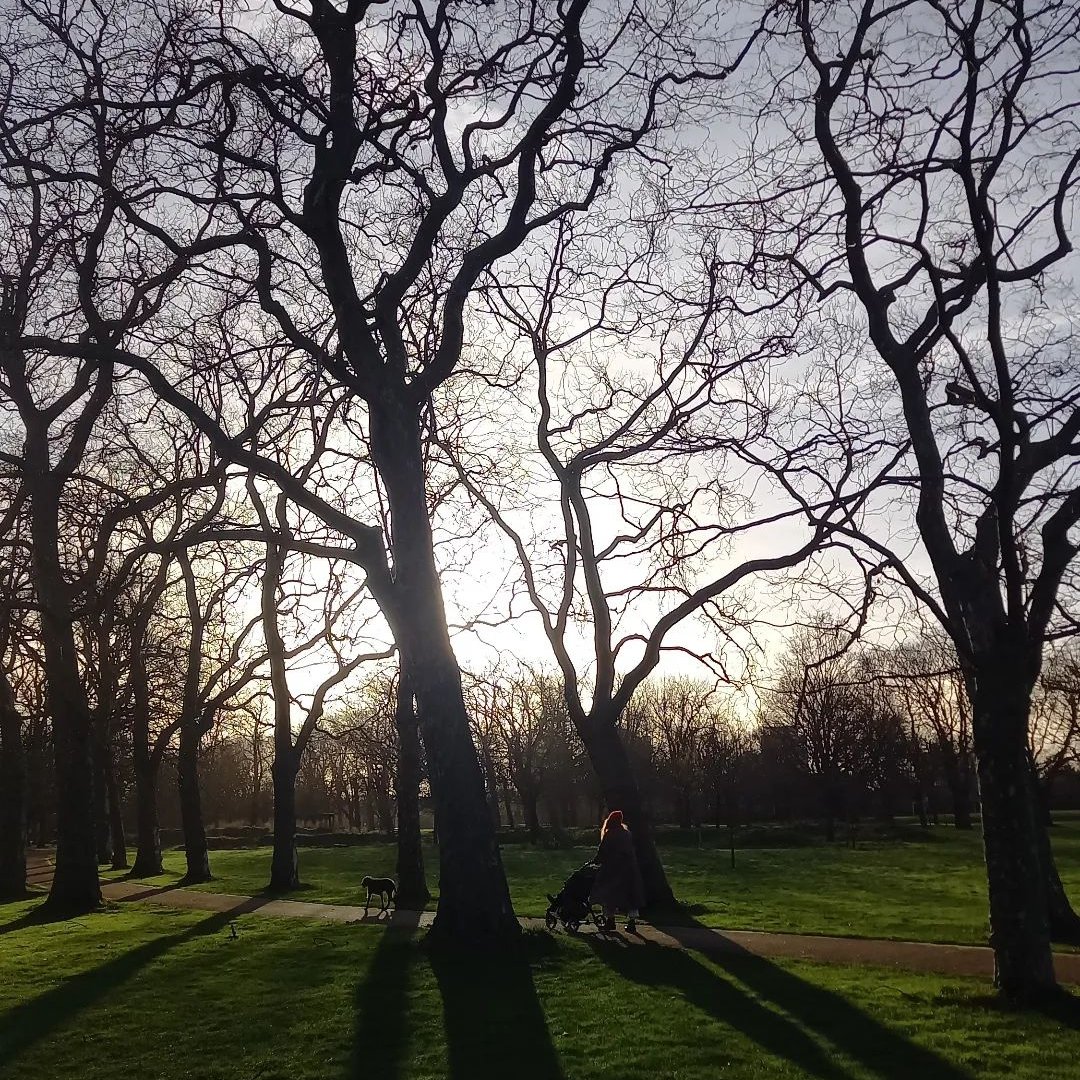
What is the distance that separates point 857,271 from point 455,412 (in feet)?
31.5

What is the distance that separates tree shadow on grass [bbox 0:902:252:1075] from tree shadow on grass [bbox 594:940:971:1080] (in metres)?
5.58

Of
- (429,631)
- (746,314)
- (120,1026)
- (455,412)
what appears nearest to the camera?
(120,1026)

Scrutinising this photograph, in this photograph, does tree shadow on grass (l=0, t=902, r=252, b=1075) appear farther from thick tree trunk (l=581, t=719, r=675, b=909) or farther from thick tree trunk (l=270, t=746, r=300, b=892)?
thick tree trunk (l=270, t=746, r=300, b=892)

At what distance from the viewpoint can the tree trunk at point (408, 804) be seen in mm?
19109

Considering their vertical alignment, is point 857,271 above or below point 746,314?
below

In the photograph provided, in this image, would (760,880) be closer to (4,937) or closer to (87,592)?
(4,937)

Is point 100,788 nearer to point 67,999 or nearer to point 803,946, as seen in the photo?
point 67,999

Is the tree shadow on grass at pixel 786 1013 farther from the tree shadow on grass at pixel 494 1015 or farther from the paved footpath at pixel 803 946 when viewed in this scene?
the tree shadow on grass at pixel 494 1015

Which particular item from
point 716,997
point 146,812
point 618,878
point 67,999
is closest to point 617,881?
point 618,878

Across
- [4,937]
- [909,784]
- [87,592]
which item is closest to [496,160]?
[87,592]

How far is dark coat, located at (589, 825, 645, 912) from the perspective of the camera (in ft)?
46.5

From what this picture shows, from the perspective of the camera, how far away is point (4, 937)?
15930 millimetres

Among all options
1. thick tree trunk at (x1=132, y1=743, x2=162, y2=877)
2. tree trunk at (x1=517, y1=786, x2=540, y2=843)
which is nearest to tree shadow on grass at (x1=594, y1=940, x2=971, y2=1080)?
thick tree trunk at (x1=132, y1=743, x2=162, y2=877)

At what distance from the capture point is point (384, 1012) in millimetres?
9023
